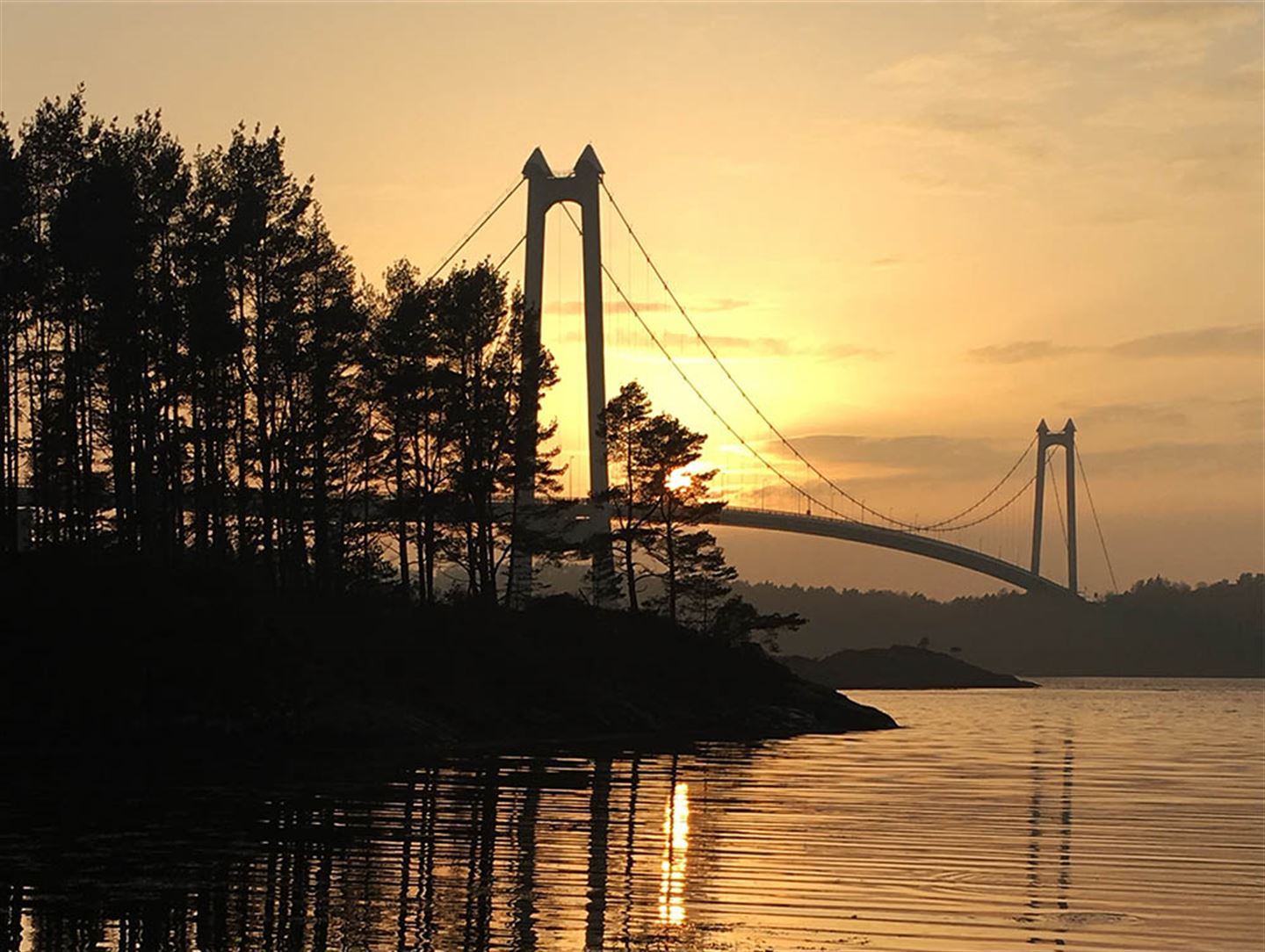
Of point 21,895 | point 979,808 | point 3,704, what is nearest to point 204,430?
point 3,704

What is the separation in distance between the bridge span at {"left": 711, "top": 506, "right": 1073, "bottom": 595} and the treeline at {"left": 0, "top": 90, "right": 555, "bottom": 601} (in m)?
39.0

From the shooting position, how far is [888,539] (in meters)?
120

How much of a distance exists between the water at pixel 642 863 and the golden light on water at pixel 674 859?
63 millimetres

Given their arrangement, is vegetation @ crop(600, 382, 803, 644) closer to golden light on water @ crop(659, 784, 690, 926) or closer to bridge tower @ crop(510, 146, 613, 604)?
bridge tower @ crop(510, 146, 613, 604)

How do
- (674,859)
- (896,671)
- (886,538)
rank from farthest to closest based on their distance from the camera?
(896,671)
(886,538)
(674,859)

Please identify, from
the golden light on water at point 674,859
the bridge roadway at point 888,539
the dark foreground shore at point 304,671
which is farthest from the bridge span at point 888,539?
the golden light on water at point 674,859

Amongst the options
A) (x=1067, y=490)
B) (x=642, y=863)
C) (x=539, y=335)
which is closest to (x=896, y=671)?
(x=1067, y=490)

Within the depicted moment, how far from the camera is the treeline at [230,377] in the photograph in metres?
45.2

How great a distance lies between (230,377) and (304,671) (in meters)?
12.6

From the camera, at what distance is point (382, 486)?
5909 centimetres

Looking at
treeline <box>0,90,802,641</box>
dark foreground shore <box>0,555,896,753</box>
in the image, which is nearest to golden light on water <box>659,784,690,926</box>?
dark foreground shore <box>0,555,896,753</box>

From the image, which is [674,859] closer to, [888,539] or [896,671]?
[888,539]

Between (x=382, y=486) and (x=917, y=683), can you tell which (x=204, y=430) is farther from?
(x=917, y=683)

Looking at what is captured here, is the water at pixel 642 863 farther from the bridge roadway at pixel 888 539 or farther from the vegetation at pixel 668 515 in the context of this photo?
the bridge roadway at pixel 888 539
